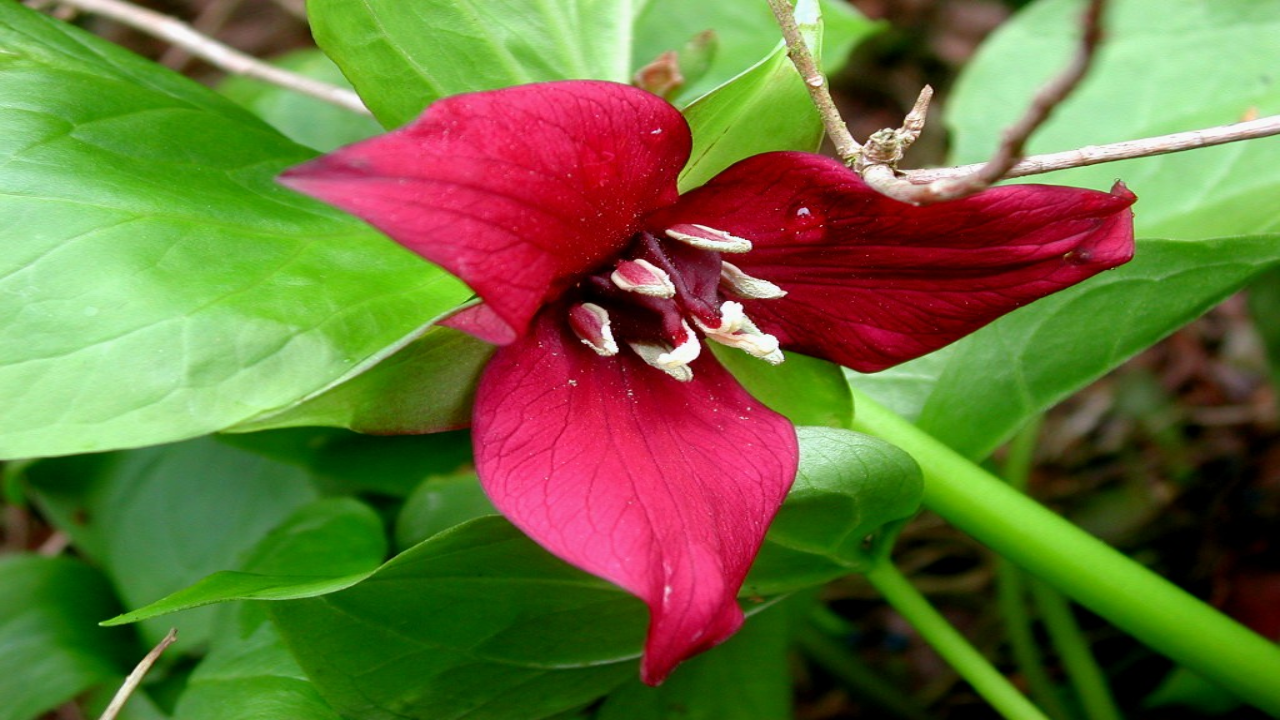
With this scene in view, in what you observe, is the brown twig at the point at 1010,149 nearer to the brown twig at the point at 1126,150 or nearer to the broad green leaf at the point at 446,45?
the brown twig at the point at 1126,150

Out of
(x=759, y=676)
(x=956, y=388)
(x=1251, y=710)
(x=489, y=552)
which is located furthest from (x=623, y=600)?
(x=1251, y=710)

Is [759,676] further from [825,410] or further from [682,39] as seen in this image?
[682,39]

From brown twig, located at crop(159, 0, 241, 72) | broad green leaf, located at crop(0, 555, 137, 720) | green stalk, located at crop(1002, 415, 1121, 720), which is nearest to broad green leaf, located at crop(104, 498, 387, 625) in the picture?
broad green leaf, located at crop(0, 555, 137, 720)

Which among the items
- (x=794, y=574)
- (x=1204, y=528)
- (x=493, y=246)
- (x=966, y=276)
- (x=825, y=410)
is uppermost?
(x=493, y=246)

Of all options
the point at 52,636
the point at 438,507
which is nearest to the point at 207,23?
the point at 52,636

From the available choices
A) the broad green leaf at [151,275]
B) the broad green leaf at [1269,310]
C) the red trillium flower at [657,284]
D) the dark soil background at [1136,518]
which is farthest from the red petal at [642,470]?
the broad green leaf at [1269,310]

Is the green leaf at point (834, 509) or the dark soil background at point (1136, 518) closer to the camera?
the green leaf at point (834, 509)
